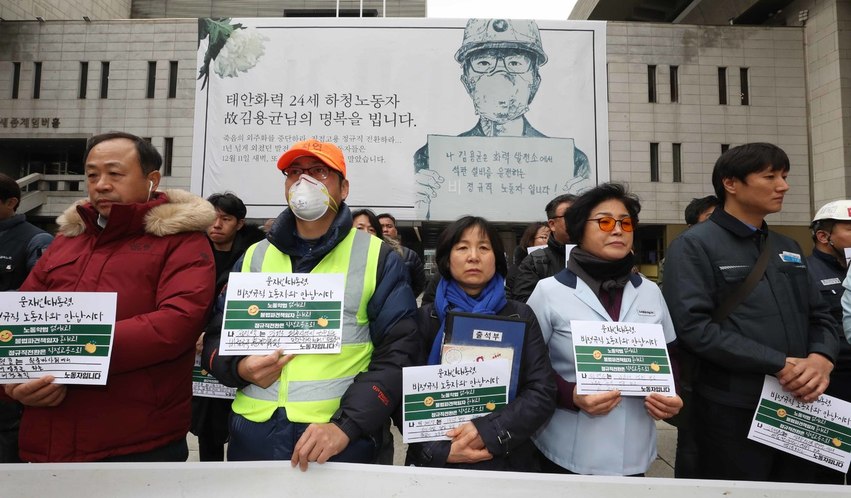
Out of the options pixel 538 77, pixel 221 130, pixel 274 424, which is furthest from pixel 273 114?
pixel 274 424

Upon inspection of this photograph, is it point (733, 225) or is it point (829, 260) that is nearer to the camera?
point (733, 225)

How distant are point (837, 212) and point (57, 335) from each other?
3.55m

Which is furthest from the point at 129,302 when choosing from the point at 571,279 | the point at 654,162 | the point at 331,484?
the point at 654,162

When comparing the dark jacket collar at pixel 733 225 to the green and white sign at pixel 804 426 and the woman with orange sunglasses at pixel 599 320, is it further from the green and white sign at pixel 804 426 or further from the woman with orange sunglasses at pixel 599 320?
the green and white sign at pixel 804 426

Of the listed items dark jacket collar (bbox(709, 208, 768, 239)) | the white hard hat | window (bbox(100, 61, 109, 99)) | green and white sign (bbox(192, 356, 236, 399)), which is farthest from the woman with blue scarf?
window (bbox(100, 61, 109, 99))

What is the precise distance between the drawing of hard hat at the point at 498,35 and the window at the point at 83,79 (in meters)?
12.1

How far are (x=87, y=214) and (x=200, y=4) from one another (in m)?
19.4

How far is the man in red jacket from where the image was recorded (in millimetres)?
1377

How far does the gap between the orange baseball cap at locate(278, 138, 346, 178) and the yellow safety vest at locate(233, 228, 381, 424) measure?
26 centimetres

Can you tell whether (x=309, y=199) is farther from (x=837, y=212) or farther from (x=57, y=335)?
(x=837, y=212)

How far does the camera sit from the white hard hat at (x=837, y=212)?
96.3 inches

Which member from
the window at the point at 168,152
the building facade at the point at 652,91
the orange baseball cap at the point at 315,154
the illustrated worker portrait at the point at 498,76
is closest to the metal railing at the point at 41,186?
the building facade at the point at 652,91

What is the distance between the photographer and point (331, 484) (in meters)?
1.24

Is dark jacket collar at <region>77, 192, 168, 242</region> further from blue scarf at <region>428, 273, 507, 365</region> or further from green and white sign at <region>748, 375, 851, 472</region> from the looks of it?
green and white sign at <region>748, 375, 851, 472</region>
